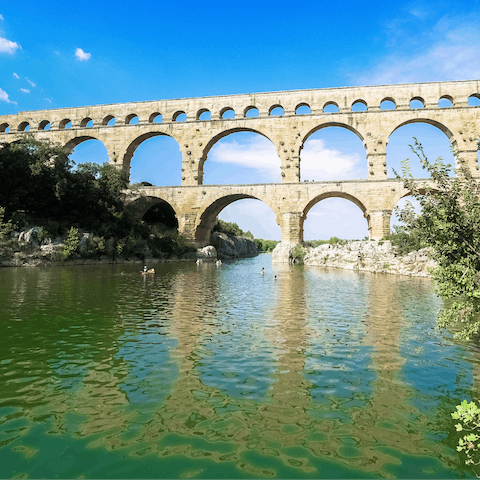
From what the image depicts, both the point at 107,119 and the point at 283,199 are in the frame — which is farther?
the point at 107,119

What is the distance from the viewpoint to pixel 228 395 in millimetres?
4176

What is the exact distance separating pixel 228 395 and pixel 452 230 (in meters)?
3.50

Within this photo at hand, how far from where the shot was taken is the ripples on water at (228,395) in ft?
9.75

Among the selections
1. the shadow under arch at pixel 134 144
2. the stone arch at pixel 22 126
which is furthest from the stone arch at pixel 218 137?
the stone arch at pixel 22 126

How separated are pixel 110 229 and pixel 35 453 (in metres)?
30.3

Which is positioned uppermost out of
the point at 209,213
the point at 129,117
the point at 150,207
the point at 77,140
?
the point at 129,117

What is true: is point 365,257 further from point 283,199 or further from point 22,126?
point 22,126

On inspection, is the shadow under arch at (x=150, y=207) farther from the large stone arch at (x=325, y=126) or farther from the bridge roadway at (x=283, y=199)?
the large stone arch at (x=325, y=126)

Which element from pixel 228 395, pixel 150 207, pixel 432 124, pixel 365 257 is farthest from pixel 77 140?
pixel 228 395

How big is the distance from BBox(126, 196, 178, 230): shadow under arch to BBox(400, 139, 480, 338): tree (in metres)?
31.8

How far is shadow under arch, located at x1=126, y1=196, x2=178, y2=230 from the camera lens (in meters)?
35.6

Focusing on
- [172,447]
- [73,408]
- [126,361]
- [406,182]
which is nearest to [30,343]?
[126,361]

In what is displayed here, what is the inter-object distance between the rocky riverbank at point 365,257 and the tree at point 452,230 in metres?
16.8

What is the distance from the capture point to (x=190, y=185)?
3559cm
